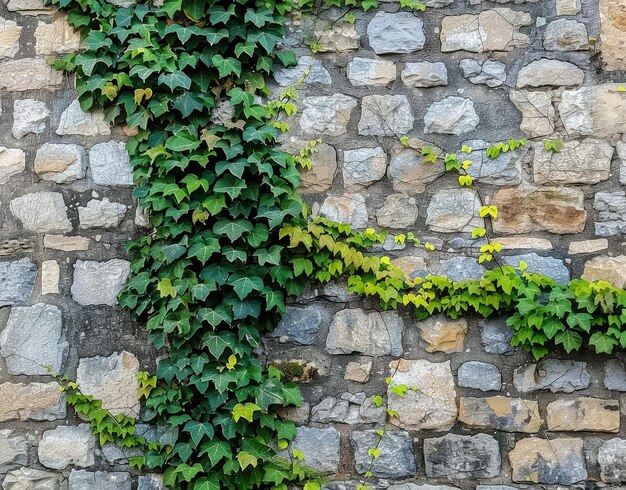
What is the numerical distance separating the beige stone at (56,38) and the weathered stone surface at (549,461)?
2510mm

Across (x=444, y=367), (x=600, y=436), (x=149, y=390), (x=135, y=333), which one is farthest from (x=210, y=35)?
(x=600, y=436)

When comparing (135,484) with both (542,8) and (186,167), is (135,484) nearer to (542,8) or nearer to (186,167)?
(186,167)

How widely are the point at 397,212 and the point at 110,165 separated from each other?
123 cm

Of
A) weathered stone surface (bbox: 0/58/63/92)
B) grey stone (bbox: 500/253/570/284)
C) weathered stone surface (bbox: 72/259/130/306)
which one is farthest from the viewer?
weathered stone surface (bbox: 0/58/63/92)

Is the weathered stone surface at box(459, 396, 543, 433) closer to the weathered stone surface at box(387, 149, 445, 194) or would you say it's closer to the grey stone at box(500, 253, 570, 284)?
the grey stone at box(500, 253, 570, 284)

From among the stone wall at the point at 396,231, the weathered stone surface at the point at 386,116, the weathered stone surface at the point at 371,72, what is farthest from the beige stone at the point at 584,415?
the weathered stone surface at the point at 371,72

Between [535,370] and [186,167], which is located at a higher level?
[186,167]

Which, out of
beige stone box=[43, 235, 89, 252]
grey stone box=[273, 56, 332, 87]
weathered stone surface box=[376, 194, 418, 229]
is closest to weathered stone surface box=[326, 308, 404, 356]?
weathered stone surface box=[376, 194, 418, 229]

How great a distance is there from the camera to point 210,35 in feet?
9.58

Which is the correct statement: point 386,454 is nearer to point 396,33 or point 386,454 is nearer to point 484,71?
point 484,71

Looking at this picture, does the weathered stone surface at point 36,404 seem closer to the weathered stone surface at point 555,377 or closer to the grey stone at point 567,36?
the weathered stone surface at point 555,377

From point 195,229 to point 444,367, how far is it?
1.15 m

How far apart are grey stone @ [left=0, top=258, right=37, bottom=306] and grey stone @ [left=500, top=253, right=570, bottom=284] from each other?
199 centimetres

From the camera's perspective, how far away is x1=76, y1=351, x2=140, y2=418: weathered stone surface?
2906mm
